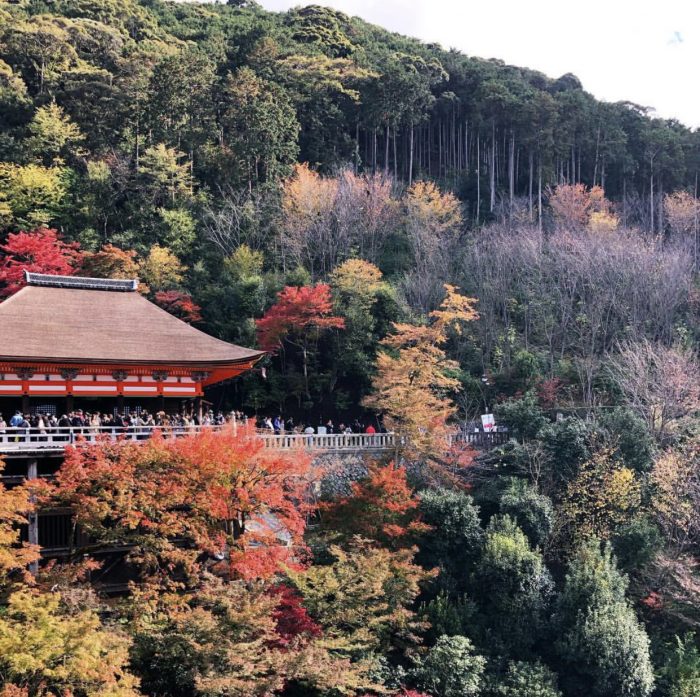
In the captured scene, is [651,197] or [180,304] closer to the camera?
[180,304]

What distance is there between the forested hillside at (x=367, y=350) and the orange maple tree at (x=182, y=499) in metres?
0.07

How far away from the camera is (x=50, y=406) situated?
22703 millimetres

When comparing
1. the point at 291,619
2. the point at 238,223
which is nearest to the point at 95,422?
the point at 291,619

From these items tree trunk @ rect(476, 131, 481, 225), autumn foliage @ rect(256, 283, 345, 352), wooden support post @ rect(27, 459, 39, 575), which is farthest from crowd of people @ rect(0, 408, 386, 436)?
tree trunk @ rect(476, 131, 481, 225)

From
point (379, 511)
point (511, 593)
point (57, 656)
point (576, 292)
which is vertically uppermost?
point (576, 292)

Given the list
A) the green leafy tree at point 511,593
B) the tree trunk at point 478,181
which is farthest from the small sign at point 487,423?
the tree trunk at point 478,181

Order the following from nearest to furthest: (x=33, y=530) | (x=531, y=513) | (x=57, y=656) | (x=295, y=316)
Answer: (x=57, y=656) → (x=33, y=530) → (x=531, y=513) → (x=295, y=316)

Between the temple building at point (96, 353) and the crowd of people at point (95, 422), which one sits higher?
the temple building at point (96, 353)

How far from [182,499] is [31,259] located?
58.5ft

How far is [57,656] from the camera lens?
1468 centimetres

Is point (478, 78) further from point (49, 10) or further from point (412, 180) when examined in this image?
point (49, 10)

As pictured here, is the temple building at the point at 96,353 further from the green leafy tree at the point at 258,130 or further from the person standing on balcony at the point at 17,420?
the green leafy tree at the point at 258,130

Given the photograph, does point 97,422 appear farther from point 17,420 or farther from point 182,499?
point 182,499

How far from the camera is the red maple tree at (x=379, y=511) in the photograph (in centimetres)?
2180
